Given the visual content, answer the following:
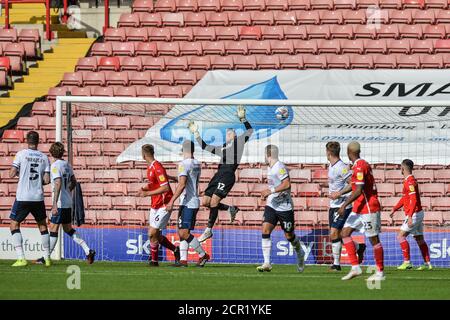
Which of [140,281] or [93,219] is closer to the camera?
[140,281]

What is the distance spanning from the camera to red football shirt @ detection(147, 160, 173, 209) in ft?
58.1

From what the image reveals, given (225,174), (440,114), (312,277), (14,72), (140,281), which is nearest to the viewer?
(140,281)

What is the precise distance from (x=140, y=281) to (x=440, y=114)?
10.2 meters

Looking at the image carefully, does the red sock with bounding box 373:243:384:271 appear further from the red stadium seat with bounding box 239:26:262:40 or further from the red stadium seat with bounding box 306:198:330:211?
the red stadium seat with bounding box 239:26:262:40

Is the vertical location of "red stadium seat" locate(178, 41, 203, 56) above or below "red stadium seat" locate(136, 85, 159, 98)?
above

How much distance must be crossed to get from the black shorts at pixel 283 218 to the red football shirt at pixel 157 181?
1683 mm

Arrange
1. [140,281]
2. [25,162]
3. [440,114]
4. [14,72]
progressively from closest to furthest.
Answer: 1. [140,281]
2. [25,162]
3. [440,114]
4. [14,72]

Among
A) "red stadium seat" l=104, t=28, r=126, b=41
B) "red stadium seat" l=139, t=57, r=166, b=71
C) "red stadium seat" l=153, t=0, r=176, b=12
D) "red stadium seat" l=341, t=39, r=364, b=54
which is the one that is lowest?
"red stadium seat" l=139, t=57, r=166, b=71

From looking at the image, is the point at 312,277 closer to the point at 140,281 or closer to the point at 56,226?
the point at 140,281

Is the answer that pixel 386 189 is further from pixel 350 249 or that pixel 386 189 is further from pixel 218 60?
pixel 350 249

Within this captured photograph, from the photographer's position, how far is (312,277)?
1590 centimetres

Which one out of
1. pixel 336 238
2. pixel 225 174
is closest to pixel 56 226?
pixel 225 174

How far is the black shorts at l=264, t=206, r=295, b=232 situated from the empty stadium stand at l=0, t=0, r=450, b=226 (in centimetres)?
422

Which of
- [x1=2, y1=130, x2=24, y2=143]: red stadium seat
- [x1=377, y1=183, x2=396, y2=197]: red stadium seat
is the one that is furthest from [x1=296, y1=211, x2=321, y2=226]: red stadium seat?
[x1=2, y1=130, x2=24, y2=143]: red stadium seat
